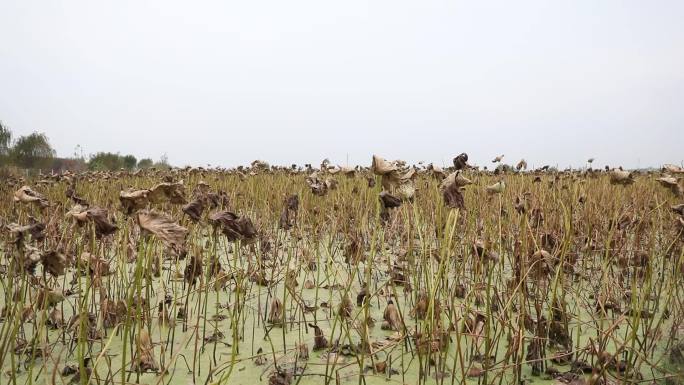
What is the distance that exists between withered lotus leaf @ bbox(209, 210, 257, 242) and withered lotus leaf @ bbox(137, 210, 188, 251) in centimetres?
41

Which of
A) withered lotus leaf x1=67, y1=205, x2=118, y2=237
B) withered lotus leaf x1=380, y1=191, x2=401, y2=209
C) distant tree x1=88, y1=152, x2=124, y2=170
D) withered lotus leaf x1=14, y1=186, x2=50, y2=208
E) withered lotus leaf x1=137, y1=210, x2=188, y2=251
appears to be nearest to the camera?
withered lotus leaf x1=137, y1=210, x2=188, y2=251

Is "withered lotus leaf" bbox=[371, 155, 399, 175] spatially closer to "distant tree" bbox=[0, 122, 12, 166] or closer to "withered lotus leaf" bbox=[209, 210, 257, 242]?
"withered lotus leaf" bbox=[209, 210, 257, 242]

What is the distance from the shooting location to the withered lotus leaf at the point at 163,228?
45.6 inches

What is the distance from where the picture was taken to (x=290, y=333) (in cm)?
211

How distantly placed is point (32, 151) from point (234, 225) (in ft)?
85.2

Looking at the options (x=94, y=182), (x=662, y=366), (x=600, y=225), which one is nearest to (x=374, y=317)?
(x=662, y=366)

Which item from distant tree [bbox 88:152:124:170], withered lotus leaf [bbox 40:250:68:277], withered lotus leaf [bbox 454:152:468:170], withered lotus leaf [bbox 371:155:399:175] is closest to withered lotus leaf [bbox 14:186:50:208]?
withered lotus leaf [bbox 40:250:68:277]

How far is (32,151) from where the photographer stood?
22078 millimetres

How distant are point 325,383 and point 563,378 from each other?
0.91m

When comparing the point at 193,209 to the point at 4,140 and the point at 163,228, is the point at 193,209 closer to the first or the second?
the point at 163,228

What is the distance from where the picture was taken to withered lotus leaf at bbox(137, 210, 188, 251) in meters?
1.16

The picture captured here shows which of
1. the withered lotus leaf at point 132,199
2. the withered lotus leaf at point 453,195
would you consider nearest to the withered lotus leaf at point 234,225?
the withered lotus leaf at point 132,199

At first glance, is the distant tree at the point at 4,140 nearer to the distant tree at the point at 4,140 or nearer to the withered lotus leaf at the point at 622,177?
the distant tree at the point at 4,140

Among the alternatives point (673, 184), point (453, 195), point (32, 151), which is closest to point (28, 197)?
point (453, 195)
